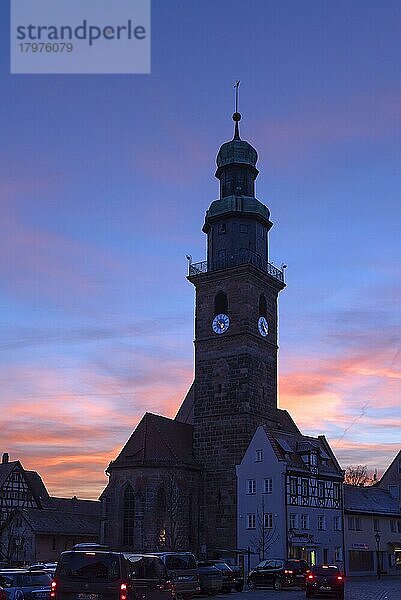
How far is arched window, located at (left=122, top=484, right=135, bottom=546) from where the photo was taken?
2601 inches

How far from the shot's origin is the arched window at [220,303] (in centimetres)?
7264

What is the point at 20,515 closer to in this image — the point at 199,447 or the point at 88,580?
the point at 199,447

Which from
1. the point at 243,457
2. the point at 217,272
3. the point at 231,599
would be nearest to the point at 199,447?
the point at 243,457

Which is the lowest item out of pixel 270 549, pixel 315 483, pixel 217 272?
pixel 270 549

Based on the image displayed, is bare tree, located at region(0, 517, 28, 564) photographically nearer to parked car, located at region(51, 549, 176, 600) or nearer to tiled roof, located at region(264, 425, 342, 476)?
tiled roof, located at region(264, 425, 342, 476)

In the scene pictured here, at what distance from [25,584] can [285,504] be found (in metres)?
38.4

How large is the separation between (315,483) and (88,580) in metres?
50.2

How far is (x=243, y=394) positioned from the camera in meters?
68.8

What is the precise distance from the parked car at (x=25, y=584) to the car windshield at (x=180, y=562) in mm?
5862

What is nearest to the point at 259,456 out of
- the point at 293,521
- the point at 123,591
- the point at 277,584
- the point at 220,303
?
the point at 293,521

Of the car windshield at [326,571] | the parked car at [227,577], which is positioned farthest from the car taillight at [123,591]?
the parked car at [227,577]

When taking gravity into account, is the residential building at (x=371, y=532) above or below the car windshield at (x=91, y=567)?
below

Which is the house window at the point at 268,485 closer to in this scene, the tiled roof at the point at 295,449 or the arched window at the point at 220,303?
the tiled roof at the point at 295,449

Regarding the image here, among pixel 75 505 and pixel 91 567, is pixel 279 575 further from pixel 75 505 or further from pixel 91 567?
pixel 75 505
